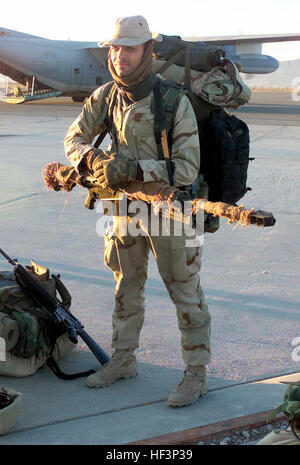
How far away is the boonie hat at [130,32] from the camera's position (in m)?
3.44

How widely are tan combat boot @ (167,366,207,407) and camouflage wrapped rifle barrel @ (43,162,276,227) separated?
3.08ft

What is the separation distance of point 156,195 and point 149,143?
0.35m

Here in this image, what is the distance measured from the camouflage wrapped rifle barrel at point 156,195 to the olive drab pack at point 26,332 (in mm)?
660

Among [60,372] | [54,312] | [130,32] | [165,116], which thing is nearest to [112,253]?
[54,312]

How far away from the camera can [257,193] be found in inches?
372

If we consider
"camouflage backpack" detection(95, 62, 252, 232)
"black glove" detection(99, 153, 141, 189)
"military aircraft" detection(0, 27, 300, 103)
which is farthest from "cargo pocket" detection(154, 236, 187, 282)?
"military aircraft" detection(0, 27, 300, 103)

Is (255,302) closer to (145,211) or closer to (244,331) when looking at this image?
(244,331)

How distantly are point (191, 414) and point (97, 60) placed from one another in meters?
27.5

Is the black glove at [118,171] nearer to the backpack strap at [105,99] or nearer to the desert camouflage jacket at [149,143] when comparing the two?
the desert camouflage jacket at [149,143]

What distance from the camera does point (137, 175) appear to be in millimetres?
3449

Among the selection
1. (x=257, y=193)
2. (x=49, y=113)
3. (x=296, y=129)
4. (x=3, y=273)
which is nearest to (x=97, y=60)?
(x=49, y=113)

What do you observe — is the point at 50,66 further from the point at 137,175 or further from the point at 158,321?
the point at 137,175

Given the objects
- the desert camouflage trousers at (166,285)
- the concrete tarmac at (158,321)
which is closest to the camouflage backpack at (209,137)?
the desert camouflage trousers at (166,285)
